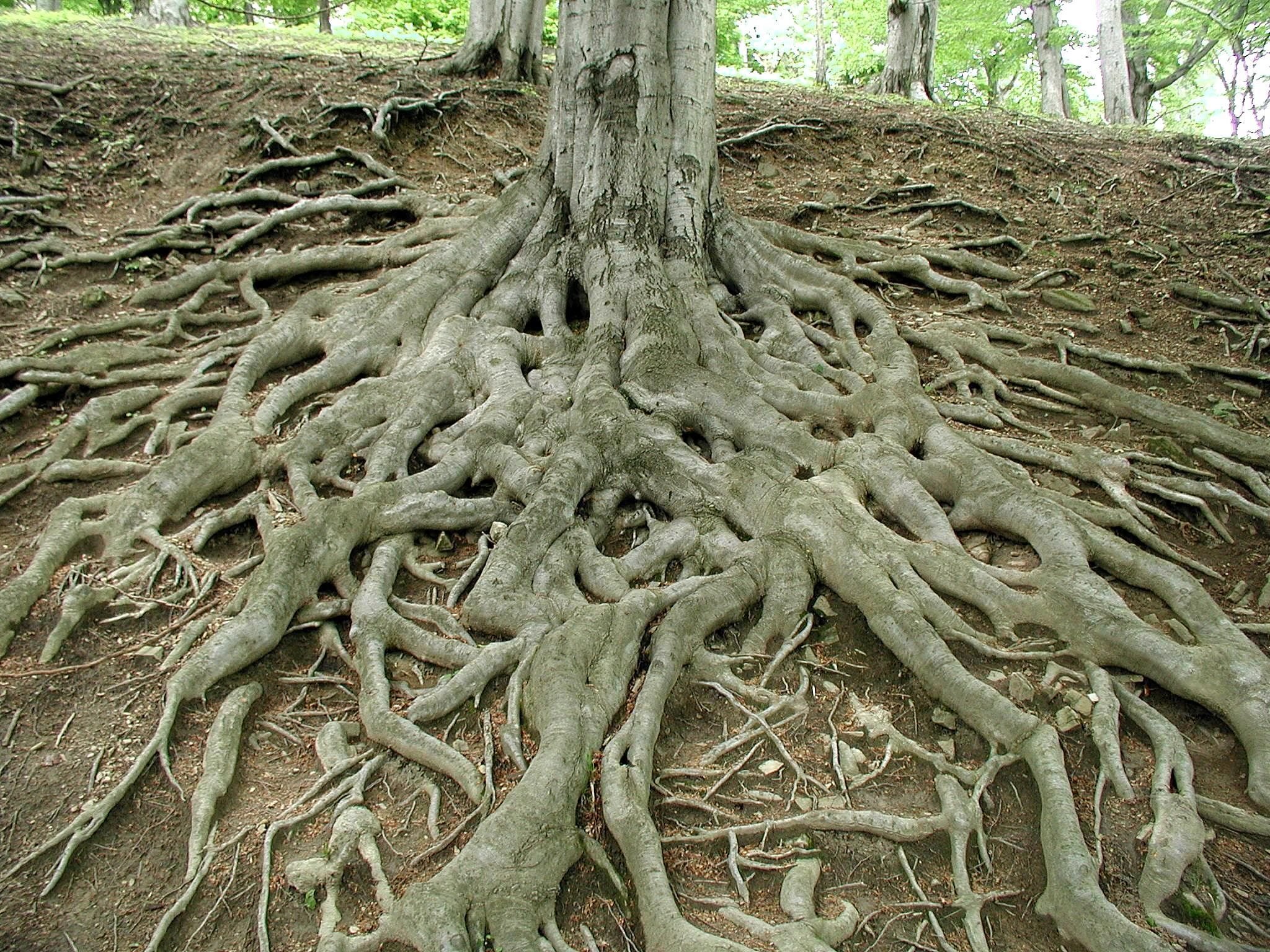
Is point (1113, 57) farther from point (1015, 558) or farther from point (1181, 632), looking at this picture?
point (1181, 632)

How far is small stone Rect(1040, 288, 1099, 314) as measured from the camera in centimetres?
652

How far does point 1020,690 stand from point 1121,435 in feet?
8.03

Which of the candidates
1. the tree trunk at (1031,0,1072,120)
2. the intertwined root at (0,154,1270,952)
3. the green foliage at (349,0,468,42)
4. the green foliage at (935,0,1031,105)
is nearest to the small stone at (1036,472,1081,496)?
the intertwined root at (0,154,1270,952)

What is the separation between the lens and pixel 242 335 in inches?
227

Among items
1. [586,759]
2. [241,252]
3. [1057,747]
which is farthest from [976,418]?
[241,252]

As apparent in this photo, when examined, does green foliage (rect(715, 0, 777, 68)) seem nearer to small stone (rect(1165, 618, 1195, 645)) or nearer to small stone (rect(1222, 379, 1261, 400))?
small stone (rect(1222, 379, 1261, 400))

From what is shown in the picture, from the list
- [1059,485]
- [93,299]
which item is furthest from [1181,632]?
[93,299]

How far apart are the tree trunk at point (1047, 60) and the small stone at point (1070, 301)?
1366cm

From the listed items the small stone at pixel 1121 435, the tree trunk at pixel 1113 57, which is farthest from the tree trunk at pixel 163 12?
the small stone at pixel 1121 435

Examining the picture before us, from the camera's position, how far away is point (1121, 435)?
15.9ft

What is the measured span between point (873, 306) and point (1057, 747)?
368 centimetres

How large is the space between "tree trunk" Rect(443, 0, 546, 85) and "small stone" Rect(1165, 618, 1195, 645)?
10644 mm

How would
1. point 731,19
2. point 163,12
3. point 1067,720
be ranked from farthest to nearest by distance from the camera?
point 731,19, point 163,12, point 1067,720

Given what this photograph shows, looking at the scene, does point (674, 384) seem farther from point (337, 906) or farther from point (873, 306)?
point (337, 906)
